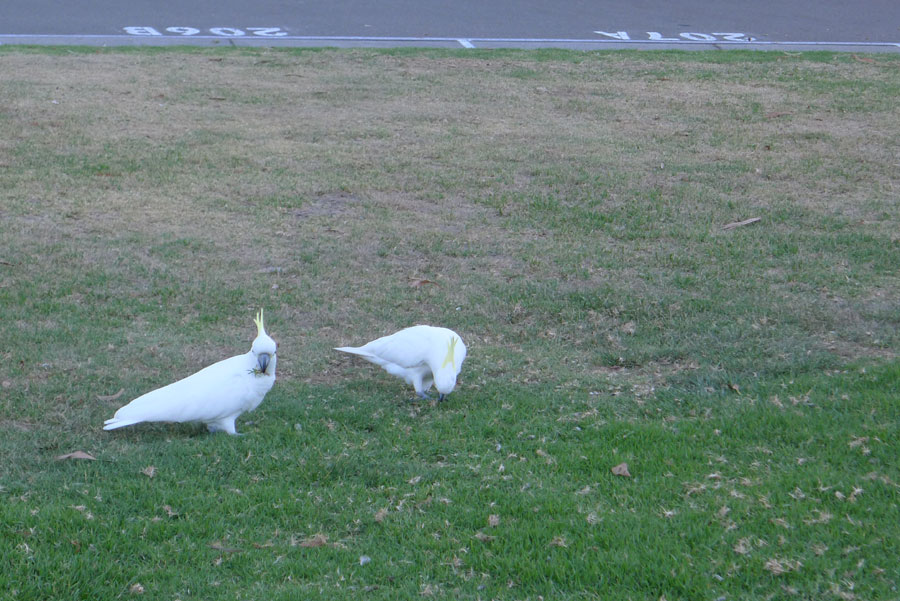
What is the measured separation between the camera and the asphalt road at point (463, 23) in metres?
11.9

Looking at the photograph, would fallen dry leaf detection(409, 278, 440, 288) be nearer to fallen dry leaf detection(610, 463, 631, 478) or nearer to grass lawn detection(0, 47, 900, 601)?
grass lawn detection(0, 47, 900, 601)

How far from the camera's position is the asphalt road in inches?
467

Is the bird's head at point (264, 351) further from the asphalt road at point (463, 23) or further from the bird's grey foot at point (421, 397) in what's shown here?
the asphalt road at point (463, 23)

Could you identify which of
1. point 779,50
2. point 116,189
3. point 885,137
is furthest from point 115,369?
point 779,50

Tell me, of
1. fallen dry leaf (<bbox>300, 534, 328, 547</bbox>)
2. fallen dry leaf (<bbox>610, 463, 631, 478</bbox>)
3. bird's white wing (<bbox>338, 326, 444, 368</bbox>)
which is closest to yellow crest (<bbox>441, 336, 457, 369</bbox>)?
bird's white wing (<bbox>338, 326, 444, 368</bbox>)

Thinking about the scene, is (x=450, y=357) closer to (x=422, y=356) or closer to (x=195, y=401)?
(x=422, y=356)

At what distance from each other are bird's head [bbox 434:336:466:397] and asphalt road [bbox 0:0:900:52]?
842cm

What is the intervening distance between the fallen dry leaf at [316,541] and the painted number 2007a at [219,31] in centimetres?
1005

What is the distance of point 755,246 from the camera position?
5.87 metres

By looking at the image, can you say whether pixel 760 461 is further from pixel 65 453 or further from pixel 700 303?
pixel 65 453

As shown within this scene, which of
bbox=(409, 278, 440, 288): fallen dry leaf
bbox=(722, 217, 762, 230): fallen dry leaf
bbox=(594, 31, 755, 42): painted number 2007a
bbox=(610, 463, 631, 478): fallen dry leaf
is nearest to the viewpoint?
bbox=(610, 463, 631, 478): fallen dry leaf

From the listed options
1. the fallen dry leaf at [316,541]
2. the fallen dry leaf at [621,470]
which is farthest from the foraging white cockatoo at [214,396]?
the fallen dry leaf at [621,470]

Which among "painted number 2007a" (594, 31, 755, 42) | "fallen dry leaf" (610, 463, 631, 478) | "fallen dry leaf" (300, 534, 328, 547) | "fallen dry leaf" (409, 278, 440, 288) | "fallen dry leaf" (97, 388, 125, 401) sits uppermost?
"painted number 2007a" (594, 31, 755, 42)

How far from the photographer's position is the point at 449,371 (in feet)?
12.9
